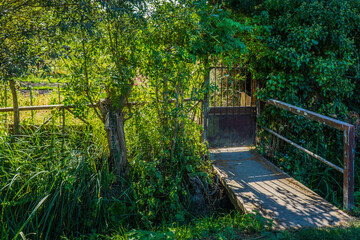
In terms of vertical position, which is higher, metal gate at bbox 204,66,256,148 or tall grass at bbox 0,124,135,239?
metal gate at bbox 204,66,256,148

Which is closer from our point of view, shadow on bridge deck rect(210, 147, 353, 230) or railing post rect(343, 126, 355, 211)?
shadow on bridge deck rect(210, 147, 353, 230)

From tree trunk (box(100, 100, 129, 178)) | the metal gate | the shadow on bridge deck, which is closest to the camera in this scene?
the shadow on bridge deck

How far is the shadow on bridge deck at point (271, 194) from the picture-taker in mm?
3922

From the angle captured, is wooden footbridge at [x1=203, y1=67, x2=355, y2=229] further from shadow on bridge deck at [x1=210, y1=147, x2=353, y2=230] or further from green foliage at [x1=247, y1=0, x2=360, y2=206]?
green foliage at [x1=247, y1=0, x2=360, y2=206]

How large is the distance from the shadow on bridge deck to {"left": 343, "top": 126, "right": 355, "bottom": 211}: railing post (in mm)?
193

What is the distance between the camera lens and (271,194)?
4.63m

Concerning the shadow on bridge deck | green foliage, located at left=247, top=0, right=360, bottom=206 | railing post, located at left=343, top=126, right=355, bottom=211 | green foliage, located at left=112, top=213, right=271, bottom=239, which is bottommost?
green foliage, located at left=112, top=213, right=271, bottom=239

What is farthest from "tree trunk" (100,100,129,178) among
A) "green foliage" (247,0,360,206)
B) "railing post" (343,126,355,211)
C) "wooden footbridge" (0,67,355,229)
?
"railing post" (343,126,355,211)

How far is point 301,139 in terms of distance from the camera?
614cm

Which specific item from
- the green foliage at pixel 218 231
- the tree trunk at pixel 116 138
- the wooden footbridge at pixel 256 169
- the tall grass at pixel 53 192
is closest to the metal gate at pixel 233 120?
the wooden footbridge at pixel 256 169

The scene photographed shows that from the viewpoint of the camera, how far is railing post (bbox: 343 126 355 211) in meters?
4.11

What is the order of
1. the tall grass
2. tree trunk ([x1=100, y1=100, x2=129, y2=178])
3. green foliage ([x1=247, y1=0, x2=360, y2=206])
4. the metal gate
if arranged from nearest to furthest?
the tall grass → tree trunk ([x1=100, y1=100, x2=129, y2=178]) → green foliage ([x1=247, y1=0, x2=360, y2=206]) → the metal gate

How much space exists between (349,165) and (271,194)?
3.53ft

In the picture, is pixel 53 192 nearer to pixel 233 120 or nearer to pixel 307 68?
pixel 233 120
